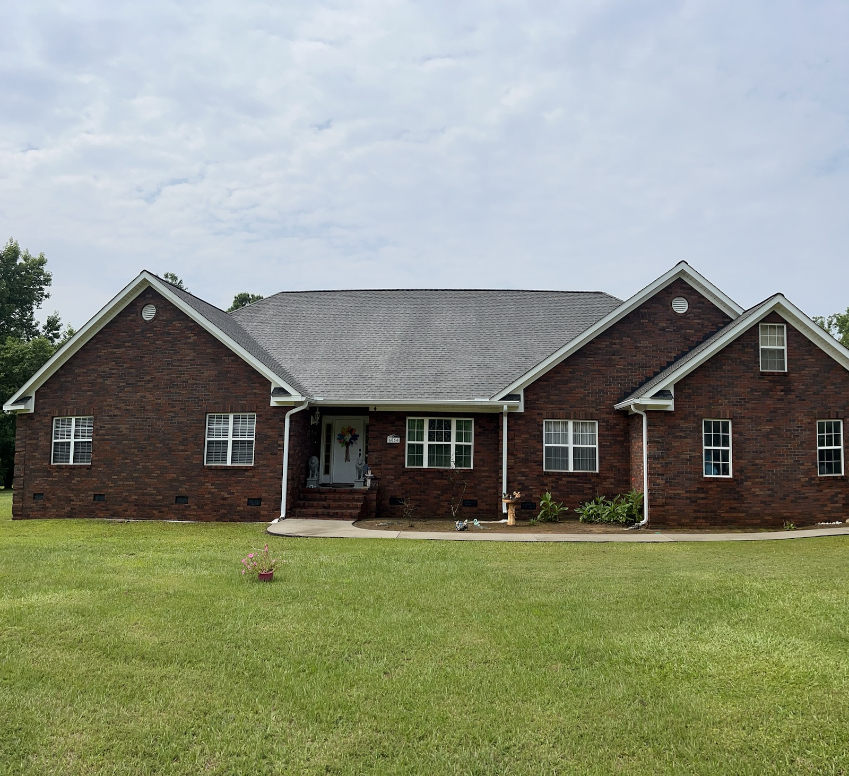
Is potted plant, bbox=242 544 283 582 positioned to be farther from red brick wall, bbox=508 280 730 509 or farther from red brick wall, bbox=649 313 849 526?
red brick wall, bbox=649 313 849 526

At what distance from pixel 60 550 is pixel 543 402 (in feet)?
38.7

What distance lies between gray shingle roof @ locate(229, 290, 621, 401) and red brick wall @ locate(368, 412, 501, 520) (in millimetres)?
1100

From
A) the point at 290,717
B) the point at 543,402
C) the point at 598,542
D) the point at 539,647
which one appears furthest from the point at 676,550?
the point at 290,717

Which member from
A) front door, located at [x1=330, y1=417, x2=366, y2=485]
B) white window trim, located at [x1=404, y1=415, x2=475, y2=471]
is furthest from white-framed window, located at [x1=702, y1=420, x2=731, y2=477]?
front door, located at [x1=330, y1=417, x2=366, y2=485]

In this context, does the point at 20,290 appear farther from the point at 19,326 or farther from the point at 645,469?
the point at 645,469

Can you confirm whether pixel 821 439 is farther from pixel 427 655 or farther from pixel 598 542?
pixel 427 655

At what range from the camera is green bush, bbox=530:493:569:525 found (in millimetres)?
17875

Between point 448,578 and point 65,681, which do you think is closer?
point 65,681

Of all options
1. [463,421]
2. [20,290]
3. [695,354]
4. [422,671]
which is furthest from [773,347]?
[20,290]

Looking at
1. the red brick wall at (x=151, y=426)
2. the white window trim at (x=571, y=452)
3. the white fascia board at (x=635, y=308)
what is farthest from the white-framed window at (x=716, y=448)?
the red brick wall at (x=151, y=426)

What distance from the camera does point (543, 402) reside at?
1859 centimetres

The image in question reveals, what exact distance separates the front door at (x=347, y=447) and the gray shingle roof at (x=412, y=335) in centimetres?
158

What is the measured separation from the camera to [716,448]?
672 inches

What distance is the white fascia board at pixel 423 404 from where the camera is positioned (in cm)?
1830
